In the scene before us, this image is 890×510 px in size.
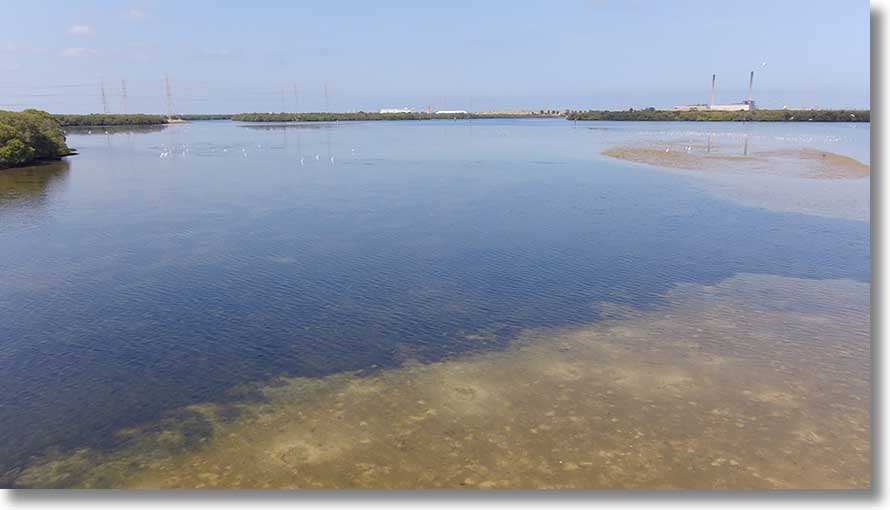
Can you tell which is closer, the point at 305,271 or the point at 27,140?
the point at 305,271

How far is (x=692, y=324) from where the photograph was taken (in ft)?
60.8

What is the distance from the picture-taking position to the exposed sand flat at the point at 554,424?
36.5 ft

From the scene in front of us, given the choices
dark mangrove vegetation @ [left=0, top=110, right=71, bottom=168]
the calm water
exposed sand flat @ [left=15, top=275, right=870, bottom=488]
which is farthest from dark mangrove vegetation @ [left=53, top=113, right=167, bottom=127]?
exposed sand flat @ [left=15, top=275, right=870, bottom=488]

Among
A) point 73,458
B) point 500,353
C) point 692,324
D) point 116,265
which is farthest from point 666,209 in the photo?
point 73,458

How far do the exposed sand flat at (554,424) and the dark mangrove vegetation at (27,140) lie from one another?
6052 centimetres

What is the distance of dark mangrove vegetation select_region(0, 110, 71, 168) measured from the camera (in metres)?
59.2

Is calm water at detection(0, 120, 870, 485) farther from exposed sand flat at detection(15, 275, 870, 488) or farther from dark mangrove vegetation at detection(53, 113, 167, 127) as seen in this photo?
dark mangrove vegetation at detection(53, 113, 167, 127)

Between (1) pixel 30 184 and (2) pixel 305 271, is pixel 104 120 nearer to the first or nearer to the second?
(1) pixel 30 184

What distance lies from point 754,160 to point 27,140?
252 feet

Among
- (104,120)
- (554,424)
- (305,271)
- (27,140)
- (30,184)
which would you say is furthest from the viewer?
(104,120)

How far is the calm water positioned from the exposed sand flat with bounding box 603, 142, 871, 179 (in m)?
12.8

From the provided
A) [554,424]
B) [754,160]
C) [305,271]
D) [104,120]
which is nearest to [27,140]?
[305,271]

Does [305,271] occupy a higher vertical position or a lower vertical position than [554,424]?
higher

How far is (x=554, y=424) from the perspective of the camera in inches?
506
